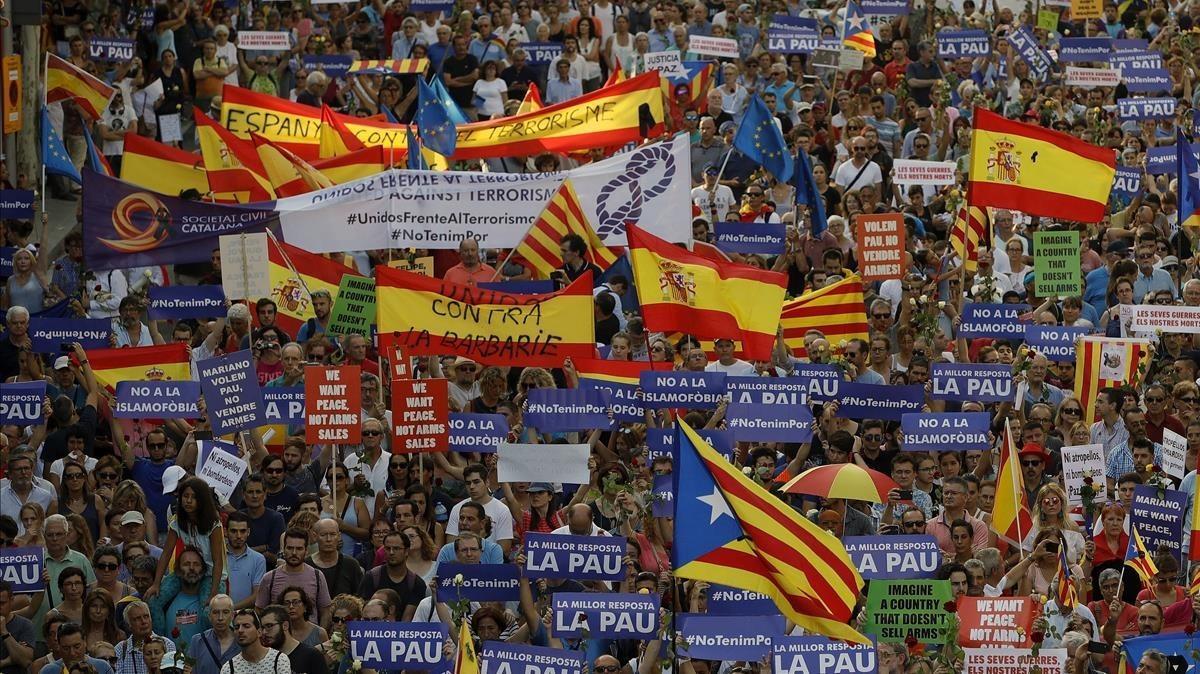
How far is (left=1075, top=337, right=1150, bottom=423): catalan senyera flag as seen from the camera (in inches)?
766

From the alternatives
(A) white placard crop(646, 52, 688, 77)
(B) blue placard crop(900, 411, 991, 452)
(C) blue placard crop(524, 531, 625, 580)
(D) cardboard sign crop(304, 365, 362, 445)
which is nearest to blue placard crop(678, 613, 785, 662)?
(C) blue placard crop(524, 531, 625, 580)

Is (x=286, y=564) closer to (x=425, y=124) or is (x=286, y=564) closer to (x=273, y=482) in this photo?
(x=273, y=482)

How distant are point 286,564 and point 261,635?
102 centimetres

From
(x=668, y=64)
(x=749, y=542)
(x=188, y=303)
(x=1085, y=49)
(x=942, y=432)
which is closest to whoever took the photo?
(x=749, y=542)

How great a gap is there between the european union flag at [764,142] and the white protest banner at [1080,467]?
6847mm

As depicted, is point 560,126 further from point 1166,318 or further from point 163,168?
point 1166,318

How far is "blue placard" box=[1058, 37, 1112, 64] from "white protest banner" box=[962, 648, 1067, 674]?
47.7 ft

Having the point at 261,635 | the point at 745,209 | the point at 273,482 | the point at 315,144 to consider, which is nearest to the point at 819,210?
the point at 745,209

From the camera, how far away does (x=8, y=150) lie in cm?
2597

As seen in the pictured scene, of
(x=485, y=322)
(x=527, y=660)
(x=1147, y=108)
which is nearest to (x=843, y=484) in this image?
(x=527, y=660)

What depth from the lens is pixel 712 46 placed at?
91.4 feet

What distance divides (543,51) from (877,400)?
10.5 m

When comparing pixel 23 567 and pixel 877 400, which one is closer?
pixel 23 567

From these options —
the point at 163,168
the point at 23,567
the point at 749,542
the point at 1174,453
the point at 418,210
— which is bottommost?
the point at 23,567
